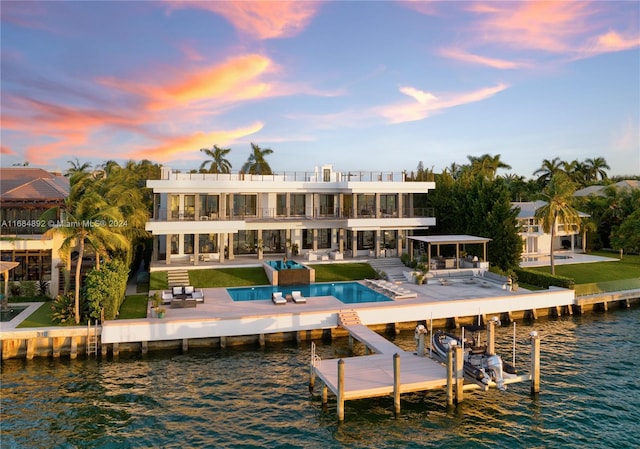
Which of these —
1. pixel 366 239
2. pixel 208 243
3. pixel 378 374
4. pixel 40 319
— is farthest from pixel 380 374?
pixel 366 239

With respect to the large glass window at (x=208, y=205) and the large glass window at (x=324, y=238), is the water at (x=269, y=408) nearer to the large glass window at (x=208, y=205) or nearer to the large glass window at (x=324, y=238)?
the large glass window at (x=208, y=205)

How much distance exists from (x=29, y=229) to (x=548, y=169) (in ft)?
262

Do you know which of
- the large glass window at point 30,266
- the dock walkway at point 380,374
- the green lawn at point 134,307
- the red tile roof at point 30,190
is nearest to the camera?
the dock walkway at point 380,374

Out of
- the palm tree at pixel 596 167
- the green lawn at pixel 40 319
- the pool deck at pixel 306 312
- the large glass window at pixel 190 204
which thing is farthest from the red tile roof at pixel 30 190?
the palm tree at pixel 596 167

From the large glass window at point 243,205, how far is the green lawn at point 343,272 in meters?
9.62

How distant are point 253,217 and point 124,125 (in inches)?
573

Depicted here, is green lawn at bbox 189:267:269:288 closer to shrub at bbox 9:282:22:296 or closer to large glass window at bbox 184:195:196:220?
large glass window at bbox 184:195:196:220

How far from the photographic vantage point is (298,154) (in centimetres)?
5522

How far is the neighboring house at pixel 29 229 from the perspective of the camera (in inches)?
1334

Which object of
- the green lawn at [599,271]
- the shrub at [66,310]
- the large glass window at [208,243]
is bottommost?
the shrub at [66,310]

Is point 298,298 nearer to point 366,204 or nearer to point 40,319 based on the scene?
point 40,319

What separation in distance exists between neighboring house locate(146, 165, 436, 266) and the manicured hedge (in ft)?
35.4

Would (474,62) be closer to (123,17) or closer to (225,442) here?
(123,17)

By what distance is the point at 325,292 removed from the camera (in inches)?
1391
